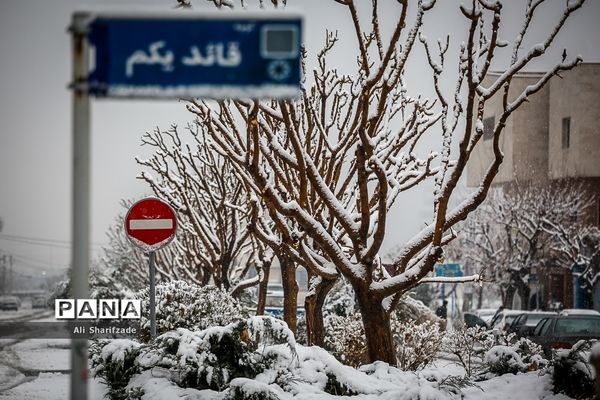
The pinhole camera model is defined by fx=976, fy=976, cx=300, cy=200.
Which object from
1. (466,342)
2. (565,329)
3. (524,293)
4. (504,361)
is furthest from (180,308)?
(524,293)

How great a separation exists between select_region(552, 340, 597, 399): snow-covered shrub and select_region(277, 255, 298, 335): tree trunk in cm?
743

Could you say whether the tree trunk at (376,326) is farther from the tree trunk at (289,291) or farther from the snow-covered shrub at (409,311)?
the snow-covered shrub at (409,311)

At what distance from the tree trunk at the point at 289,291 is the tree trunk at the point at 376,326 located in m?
5.35

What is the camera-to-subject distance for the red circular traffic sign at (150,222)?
12758 mm

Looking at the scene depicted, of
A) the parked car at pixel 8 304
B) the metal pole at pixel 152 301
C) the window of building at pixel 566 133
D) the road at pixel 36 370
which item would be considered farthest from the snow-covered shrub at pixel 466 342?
the parked car at pixel 8 304

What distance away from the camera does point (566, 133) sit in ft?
159

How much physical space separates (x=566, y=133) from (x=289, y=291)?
34241mm

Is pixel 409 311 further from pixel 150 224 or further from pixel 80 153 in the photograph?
pixel 80 153

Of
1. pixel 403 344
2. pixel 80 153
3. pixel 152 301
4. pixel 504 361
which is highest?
pixel 80 153

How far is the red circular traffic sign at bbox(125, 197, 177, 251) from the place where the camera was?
12.8 meters

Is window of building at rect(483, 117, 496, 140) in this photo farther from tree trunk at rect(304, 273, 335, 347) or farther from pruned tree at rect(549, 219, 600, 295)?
tree trunk at rect(304, 273, 335, 347)

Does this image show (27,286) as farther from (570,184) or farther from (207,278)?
(207,278)

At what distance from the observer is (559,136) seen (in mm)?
49031

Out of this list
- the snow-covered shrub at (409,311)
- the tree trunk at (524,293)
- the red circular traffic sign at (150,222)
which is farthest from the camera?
the tree trunk at (524,293)
